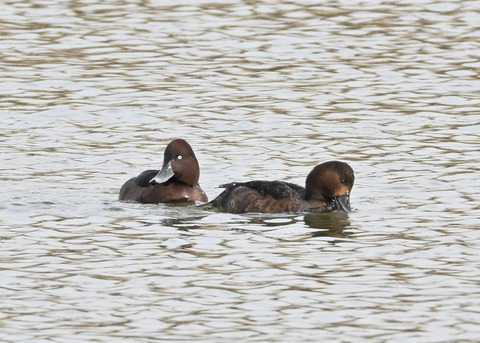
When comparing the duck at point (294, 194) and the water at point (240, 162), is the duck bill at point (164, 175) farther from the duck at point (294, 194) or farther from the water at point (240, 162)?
the duck at point (294, 194)

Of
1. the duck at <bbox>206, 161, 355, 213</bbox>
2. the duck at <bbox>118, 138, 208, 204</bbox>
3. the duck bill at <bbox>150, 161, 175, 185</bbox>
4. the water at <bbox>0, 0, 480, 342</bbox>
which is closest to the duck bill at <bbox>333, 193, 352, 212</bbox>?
the duck at <bbox>206, 161, 355, 213</bbox>

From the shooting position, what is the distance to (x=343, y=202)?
12.1 meters

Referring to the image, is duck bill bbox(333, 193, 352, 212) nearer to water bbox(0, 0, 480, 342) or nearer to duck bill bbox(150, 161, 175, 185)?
water bbox(0, 0, 480, 342)

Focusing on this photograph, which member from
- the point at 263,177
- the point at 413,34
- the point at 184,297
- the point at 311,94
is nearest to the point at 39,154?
the point at 263,177

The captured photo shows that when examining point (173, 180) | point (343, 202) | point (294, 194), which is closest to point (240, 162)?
point (173, 180)

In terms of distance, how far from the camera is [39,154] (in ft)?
46.0

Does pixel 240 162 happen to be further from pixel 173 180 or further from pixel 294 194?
pixel 294 194

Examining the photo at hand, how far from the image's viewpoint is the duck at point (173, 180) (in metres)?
12.5

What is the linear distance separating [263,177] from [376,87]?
387cm

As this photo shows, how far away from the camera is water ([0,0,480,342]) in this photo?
883cm

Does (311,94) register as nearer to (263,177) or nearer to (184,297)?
(263,177)

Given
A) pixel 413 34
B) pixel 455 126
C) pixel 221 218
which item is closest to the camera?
pixel 221 218

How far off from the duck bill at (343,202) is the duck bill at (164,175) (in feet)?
5.02

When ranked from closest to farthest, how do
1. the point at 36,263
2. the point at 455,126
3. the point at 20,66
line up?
the point at 36,263, the point at 455,126, the point at 20,66
